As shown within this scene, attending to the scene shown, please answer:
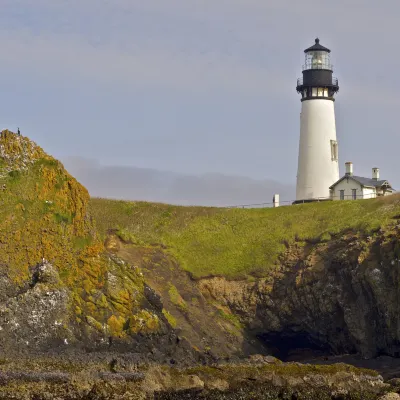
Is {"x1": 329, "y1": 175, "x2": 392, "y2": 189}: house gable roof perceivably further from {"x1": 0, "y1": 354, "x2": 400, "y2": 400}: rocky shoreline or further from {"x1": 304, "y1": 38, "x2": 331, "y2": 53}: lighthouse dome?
{"x1": 0, "y1": 354, "x2": 400, "y2": 400}: rocky shoreline

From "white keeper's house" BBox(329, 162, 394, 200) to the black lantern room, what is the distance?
637 centimetres

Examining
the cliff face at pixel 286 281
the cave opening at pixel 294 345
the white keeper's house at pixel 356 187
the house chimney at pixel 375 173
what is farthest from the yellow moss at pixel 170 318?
the house chimney at pixel 375 173

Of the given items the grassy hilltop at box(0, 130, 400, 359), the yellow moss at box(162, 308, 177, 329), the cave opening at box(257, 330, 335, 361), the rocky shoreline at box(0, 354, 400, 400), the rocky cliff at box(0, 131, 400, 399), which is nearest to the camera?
the rocky shoreline at box(0, 354, 400, 400)

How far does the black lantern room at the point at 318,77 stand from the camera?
276ft

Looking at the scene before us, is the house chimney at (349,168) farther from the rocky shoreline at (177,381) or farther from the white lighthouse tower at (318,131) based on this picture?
the rocky shoreline at (177,381)

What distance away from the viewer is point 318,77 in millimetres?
84250

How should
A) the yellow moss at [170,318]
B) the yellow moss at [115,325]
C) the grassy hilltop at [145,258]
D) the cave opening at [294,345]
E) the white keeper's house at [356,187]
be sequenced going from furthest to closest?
1. the white keeper's house at [356,187]
2. the cave opening at [294,345]
3. the yellow moss at [170,318]
4. the yellow moss at [115,325]
5. the grassy hilltop at [145,258]

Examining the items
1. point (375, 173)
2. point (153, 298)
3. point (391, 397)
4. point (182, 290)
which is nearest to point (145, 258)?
point (182, 290)

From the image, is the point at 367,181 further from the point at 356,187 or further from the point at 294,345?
the point at 294,345

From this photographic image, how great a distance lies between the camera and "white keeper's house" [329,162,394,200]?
8275 cm

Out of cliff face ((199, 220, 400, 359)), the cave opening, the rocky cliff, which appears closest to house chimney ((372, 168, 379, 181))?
the rocky cliff

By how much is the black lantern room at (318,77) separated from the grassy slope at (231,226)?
11024 mm

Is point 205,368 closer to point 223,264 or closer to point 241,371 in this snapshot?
point 241,371

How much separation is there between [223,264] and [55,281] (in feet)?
52.3
